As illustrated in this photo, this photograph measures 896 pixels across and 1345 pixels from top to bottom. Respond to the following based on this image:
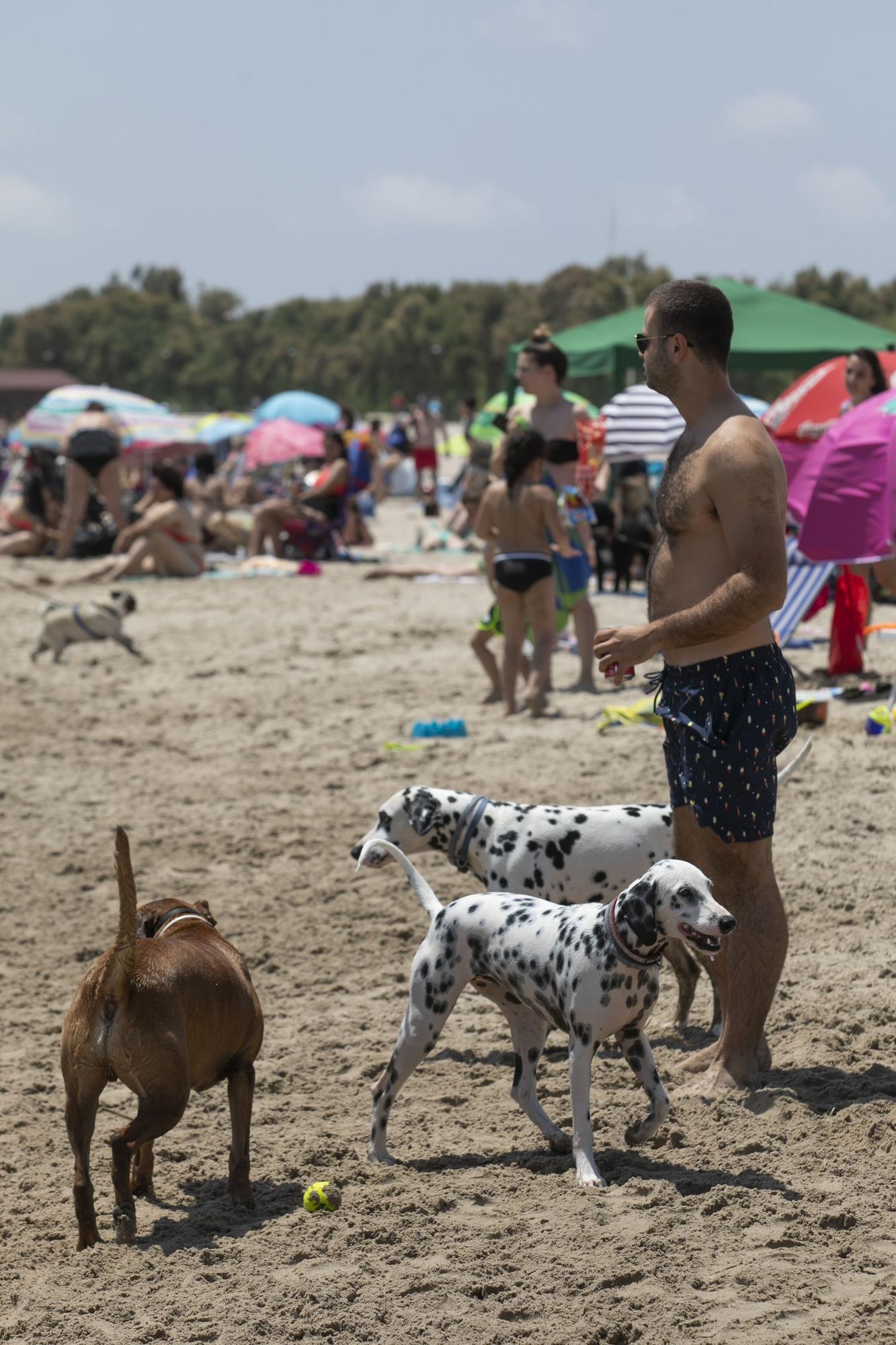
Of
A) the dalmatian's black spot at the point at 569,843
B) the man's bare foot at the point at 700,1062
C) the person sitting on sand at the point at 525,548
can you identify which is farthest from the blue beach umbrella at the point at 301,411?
the man's bare foot at the point at 700,1062

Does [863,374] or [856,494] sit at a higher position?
[863,374]

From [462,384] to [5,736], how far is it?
6233cm

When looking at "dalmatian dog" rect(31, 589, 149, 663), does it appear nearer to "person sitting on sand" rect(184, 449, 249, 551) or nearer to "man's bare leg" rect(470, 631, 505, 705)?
"man's bare leg" rect(470, 631, 505, 705)

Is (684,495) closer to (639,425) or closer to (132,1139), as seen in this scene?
(132,1139)

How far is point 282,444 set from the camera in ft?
75.3

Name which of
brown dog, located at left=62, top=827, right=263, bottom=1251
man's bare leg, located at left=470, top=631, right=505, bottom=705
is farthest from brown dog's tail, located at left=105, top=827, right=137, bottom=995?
man's bare leg, located at left=470, top=631, right=505, bottom=705

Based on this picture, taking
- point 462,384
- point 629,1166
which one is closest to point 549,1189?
point 629,1166

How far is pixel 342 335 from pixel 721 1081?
86513mm

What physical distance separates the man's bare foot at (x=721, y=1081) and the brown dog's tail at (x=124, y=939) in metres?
1.60

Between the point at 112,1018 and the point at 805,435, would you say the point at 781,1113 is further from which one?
the point at 805,435

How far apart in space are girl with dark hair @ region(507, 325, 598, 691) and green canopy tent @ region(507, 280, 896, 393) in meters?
5.46

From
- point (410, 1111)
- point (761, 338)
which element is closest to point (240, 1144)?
point (410, 1111)

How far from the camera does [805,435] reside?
12305mm

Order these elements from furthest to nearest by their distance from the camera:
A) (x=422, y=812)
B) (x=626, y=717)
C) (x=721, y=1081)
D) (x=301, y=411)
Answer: (x=301, y=411)
(x=626, y=717)
(x=422, y=812)
(x=721, y=1081)
